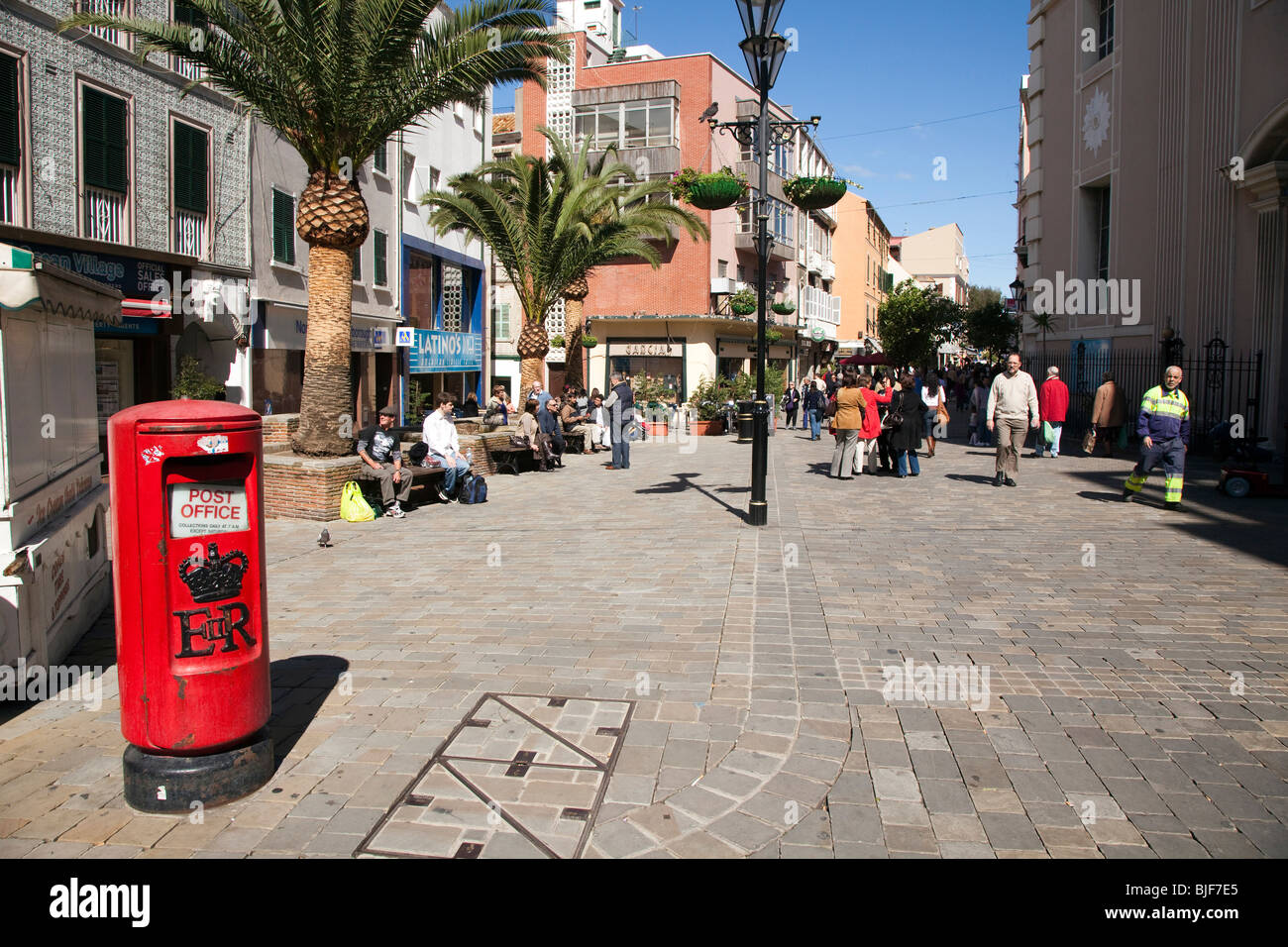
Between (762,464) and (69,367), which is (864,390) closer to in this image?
(762,464)

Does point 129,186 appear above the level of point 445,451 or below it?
above

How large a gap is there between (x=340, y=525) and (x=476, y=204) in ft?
42.8

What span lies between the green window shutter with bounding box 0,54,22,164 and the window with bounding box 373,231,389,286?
1342 cm

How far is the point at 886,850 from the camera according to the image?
342 centimetres

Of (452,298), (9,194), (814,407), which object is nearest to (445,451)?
(9,194)

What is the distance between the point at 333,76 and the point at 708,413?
1822 centimetres

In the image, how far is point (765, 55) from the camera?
405 inches

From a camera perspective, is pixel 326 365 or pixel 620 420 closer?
pixel 326 365

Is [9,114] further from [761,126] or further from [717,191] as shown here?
[717,191]

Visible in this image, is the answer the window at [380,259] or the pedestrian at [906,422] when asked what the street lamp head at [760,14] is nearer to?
the pedestrian at [906,422]

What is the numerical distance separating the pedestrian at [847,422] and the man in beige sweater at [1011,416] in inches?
81.3

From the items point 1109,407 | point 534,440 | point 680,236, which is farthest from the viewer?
point 680,236
